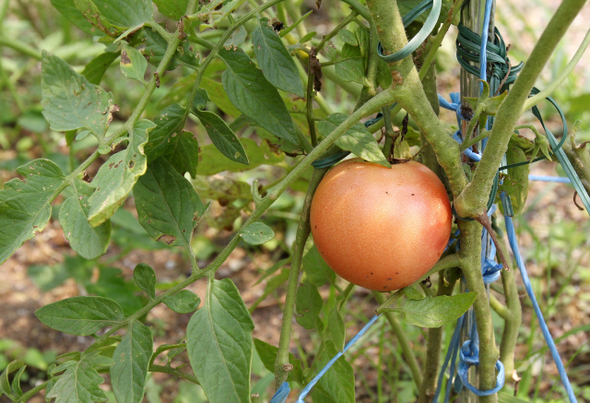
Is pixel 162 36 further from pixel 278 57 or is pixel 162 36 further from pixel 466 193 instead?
pixel 466 193

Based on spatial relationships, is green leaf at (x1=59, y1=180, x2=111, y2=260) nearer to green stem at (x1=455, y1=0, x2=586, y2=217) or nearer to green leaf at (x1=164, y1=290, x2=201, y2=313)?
green leaf at (x1=164, y1=290, x2=201, y2=313)

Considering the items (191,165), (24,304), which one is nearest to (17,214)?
(191,165)

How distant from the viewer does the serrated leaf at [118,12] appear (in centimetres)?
60

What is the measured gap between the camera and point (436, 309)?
60 centimetres

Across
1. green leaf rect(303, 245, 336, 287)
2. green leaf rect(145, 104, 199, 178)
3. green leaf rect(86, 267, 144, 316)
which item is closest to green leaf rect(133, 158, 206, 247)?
green leaf rect(145, 104, 199, 178)

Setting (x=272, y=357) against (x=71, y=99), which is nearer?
(x=71, y=99)

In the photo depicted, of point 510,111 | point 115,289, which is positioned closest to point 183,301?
point 510,111

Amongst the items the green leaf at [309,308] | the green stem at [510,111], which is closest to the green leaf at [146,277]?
the green leaf at [309,308]

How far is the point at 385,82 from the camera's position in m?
0.68

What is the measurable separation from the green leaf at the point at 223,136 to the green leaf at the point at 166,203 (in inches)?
2.4

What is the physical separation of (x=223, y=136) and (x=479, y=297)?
367 mm

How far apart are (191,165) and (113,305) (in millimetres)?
186

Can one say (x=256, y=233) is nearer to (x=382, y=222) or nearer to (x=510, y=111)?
(x=382, y=222)

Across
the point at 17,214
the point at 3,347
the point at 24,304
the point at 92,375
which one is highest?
the point at 17,214
